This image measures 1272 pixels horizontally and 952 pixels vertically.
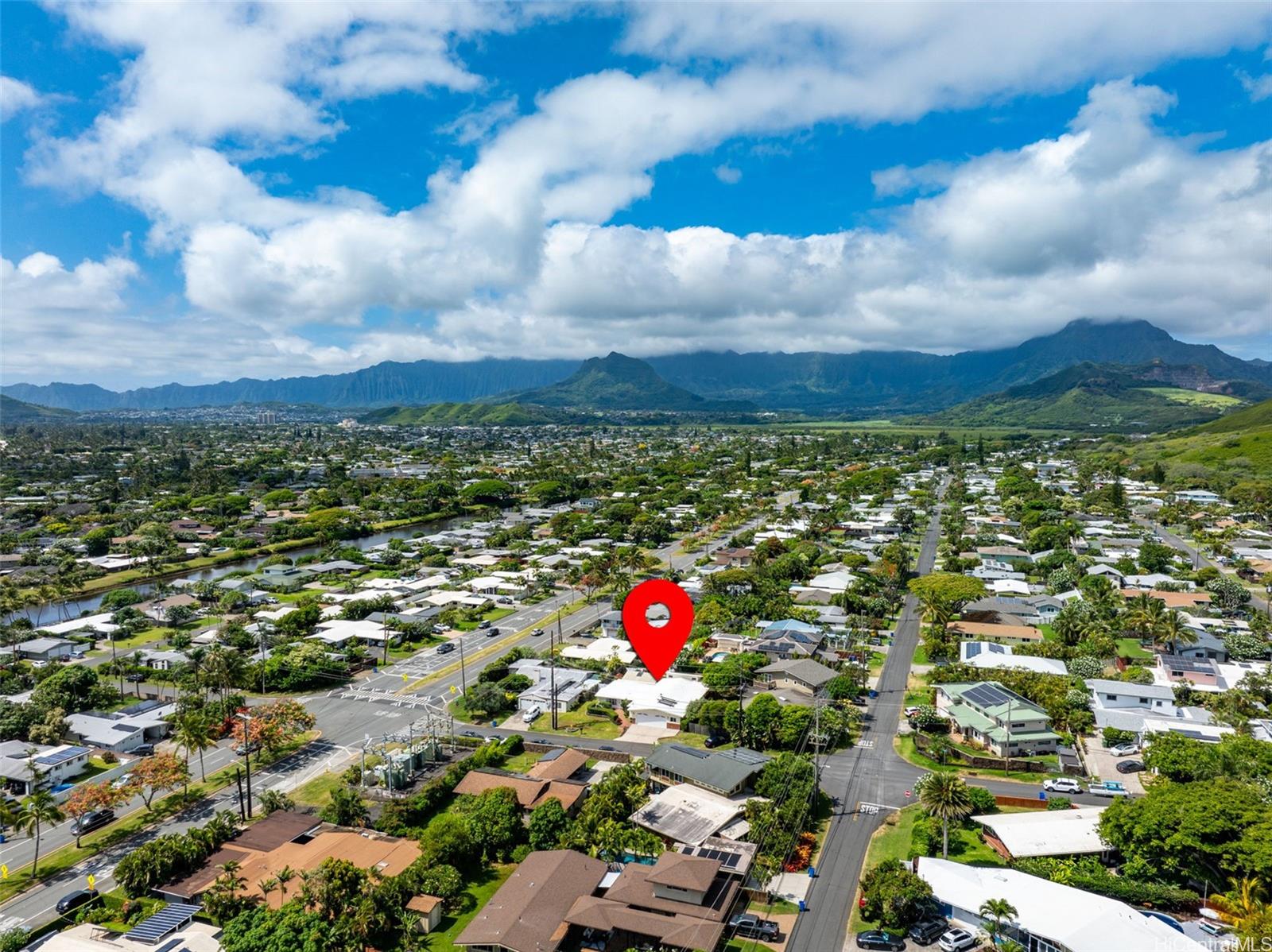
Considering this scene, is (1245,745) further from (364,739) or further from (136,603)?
(136,603)

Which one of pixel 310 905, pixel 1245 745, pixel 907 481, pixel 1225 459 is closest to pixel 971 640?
pixel 1245 745

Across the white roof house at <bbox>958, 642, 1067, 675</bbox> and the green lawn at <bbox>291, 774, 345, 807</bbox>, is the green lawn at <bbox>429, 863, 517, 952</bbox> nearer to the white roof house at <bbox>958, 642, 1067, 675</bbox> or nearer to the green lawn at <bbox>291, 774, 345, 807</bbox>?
the green lawn at <bbox>291, 774, 345, 807</bbox>

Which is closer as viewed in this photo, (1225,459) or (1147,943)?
(1147,943)

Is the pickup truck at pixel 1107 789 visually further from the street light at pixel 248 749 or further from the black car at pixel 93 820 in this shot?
the black car at pixel 93 820

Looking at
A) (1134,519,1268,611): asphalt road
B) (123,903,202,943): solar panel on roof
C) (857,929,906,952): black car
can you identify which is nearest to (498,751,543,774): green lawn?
(123,903,202,943): solar panel on roof

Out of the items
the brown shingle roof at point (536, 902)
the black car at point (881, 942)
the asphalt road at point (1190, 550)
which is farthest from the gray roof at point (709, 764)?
the asphalt road at point (1190, 550)
